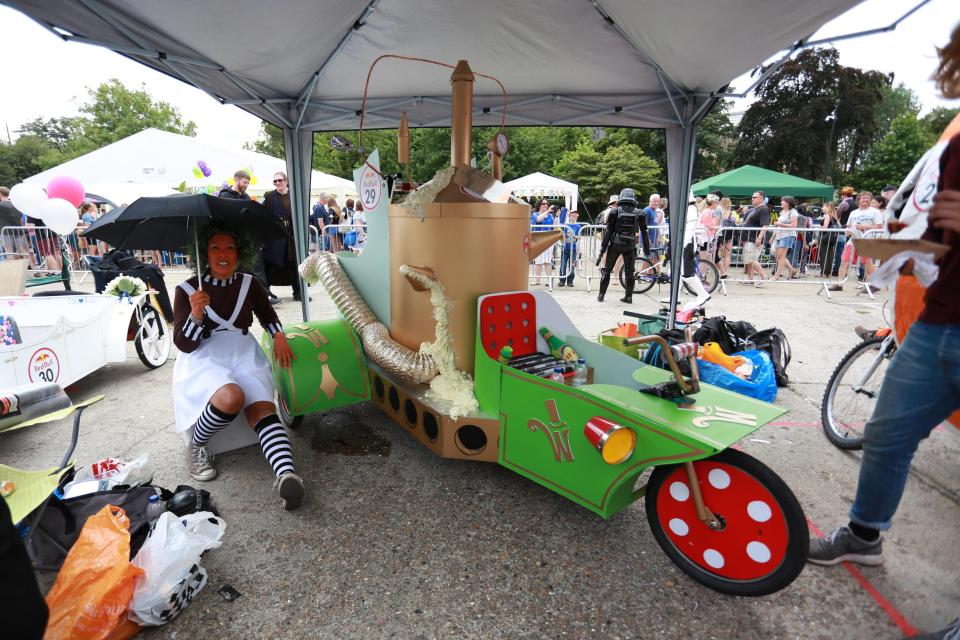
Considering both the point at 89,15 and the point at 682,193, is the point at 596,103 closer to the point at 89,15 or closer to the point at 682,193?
the point at 682,193

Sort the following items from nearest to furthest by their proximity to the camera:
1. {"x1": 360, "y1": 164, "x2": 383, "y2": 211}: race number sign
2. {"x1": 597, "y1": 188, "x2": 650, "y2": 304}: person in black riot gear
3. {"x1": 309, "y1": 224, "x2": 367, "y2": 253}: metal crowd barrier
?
1. {"x1": 360, "y1": 164, "x2": 383, "y2": 211}: race number sign
2. {"x1": 597, "y1": 188, "x2": 650, "y2": 304}: person in black riot gear
3. {"x1": 309, "y1": 224, "x2": 367, "y2": 253}: metal crowd barrier

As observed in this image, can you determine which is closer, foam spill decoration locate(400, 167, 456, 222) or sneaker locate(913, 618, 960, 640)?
sneaker locate(913, 618, 960, 640)

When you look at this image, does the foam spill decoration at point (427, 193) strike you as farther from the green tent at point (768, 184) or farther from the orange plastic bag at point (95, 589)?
the green tent at point (768, 184)

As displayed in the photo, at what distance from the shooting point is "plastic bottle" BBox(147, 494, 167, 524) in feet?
7.05

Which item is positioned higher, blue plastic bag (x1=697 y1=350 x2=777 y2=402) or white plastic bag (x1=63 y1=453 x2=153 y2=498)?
blue plastic bag (x1=697 y1=350 x2=777 y2=402)

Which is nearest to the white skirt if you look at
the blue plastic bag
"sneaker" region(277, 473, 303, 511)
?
"sneaker" region(277, 473, 303, 511)

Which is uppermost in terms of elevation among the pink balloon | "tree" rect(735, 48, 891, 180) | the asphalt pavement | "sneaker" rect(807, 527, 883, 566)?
"tree" rect(735, 48, 891, 180)

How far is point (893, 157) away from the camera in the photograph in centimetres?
2720

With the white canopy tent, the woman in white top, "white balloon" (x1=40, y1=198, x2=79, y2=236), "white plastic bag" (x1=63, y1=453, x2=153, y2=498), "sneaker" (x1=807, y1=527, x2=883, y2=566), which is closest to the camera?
"sneaker" (x1=807, y1=527, x2=883, y2=566)

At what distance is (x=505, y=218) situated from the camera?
2.77m

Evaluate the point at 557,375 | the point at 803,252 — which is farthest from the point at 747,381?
the point at 803,252

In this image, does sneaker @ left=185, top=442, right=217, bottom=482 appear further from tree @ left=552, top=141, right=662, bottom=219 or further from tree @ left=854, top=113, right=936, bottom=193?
tree @ left=854, top=113, right=936, bottom=193

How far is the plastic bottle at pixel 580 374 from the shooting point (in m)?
2.75

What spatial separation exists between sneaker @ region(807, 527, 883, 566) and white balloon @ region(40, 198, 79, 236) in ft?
23.4
